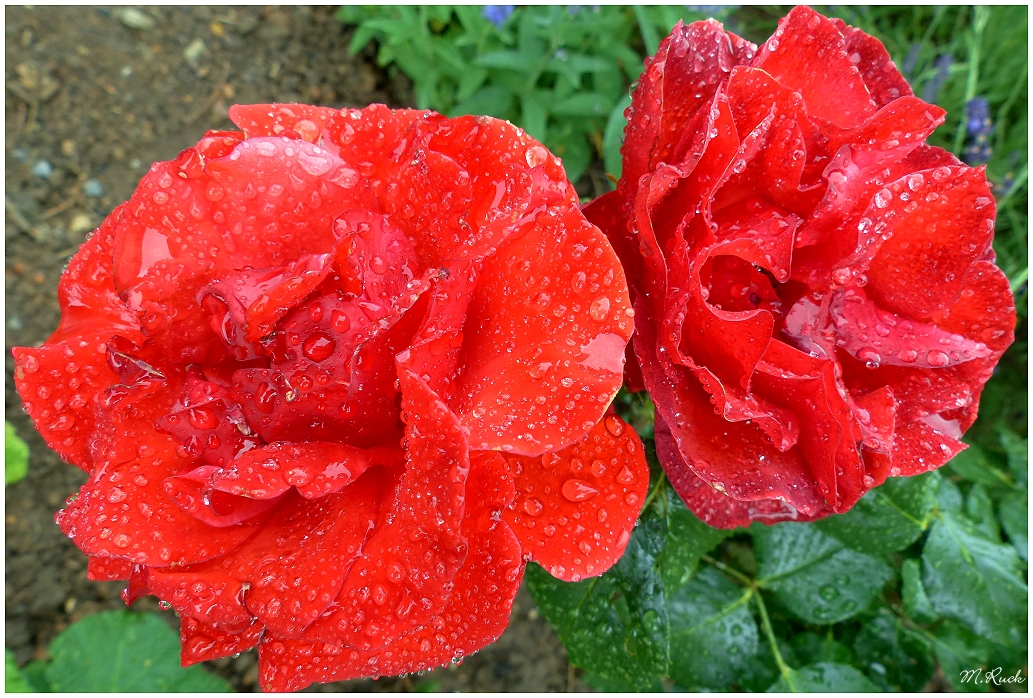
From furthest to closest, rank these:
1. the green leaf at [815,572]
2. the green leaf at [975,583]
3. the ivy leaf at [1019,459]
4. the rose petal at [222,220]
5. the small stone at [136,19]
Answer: the small stone at [136,19]
the ivy leaf at [1019,459]
the green leaf at [815,572]
the green leaf at [975,583]
the rose petal at [222,220]

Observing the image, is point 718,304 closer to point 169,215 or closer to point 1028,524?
point 169,215

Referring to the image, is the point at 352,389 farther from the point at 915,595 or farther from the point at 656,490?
the point at 915,595

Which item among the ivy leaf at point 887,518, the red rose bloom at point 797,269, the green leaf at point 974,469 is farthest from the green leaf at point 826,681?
the red rose bloom at point 797,269

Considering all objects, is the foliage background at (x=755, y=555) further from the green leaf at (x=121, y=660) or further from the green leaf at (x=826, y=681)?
the green leaf at (x=121, y=660)

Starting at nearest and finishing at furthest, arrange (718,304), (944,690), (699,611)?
(718,304)
(699,611)
(944,690)

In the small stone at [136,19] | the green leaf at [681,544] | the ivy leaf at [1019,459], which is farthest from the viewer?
the small stone at [136,19]

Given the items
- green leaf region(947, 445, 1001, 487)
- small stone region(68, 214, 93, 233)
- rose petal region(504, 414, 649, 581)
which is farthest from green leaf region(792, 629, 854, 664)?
small stone region(68, 214, 93, 233)

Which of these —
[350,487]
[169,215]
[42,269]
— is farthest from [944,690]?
[42,269]
